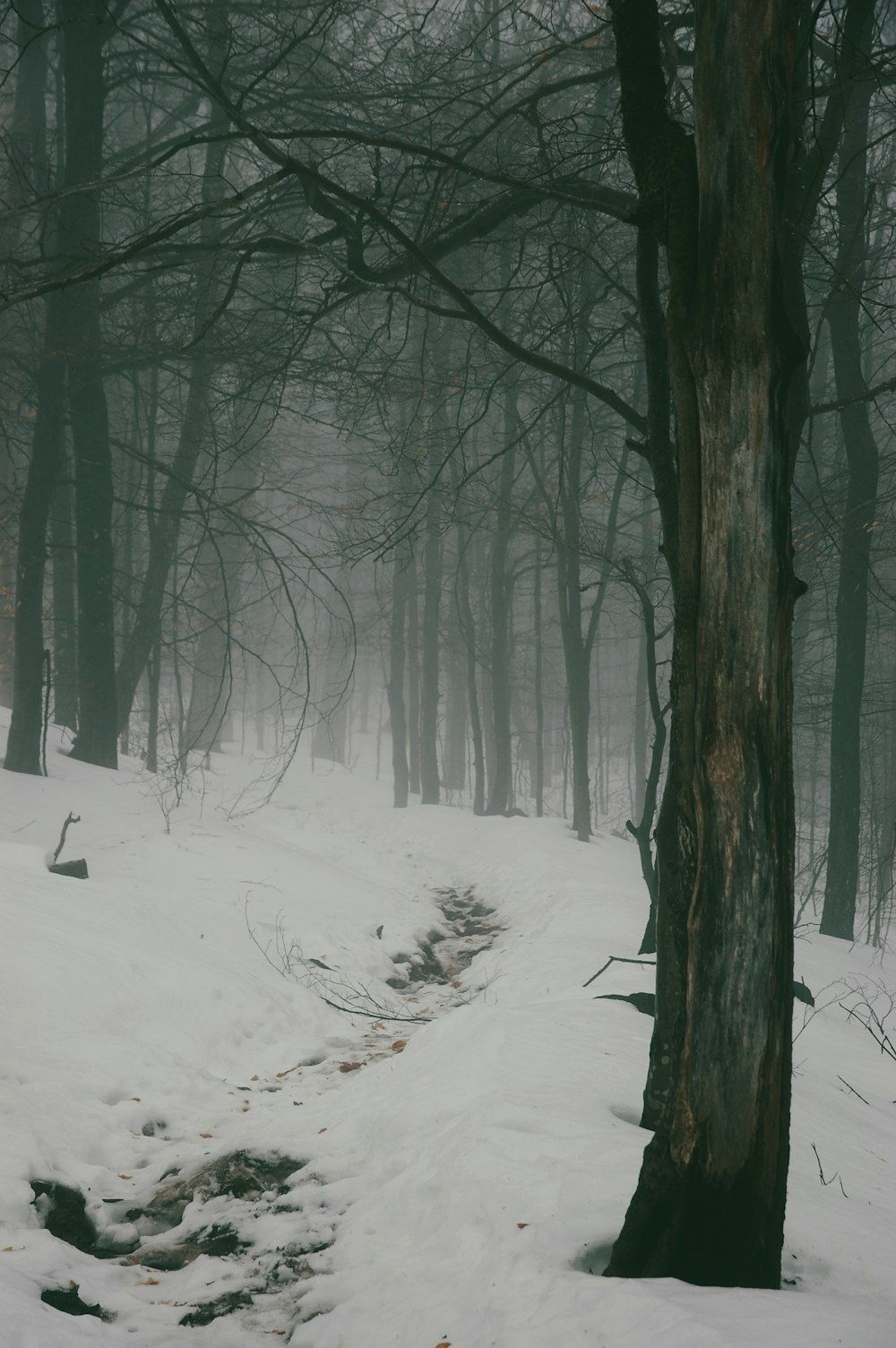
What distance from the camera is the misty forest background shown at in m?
4.18

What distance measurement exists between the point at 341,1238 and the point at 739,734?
A: 2380mm

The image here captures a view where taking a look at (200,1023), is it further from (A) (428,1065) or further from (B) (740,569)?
(B) (740,569)

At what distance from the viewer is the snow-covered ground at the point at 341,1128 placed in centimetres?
275

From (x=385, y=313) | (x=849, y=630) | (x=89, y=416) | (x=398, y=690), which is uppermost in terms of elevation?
(x=385, y=313)

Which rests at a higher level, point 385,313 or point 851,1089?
point 385,313

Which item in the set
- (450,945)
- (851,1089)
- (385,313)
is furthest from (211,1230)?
(385,313)

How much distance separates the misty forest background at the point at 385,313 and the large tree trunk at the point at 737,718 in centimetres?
37

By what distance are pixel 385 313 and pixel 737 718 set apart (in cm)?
1194

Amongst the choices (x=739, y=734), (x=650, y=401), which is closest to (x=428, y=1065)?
(x=739, y=734)

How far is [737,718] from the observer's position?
2502 millimetres

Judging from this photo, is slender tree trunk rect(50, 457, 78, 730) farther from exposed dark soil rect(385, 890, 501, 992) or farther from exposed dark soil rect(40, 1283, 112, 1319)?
exposed dark soil rect(40, 1283, 112, 1319)

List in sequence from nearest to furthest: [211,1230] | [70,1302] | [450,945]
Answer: [70,1302], [211,1230], [450,945]

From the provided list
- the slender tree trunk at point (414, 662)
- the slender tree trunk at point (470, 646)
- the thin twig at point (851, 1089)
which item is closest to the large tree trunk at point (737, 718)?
the thin twig at point (851, 1089)

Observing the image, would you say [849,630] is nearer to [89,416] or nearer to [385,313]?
[385,313]
